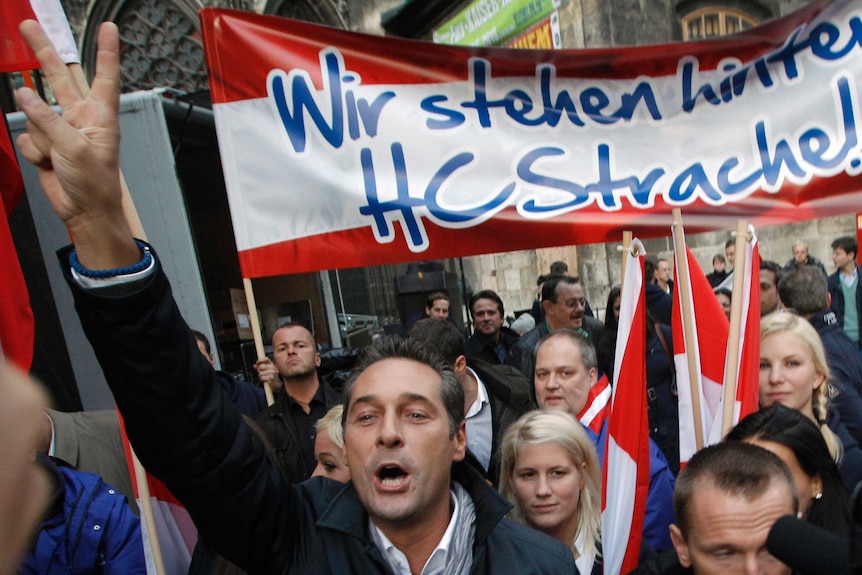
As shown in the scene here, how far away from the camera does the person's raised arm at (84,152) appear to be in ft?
3.33

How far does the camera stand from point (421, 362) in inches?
63.6

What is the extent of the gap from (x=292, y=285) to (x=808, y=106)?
5.07 metres

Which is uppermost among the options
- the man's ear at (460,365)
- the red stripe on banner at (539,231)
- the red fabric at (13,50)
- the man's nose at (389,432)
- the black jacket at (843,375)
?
the red fabric at (13,50)

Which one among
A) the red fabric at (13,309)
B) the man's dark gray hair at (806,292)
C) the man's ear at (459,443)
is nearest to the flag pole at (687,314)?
the man's ear at (459,443)

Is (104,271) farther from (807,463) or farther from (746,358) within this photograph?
(746,358)

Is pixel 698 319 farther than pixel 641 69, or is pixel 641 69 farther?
pixel 641 69

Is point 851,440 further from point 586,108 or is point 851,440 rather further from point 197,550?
point 197,550

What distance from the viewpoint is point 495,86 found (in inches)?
121

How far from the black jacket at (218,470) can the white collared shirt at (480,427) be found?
131cm

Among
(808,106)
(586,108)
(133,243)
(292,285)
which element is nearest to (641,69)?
(586,108)

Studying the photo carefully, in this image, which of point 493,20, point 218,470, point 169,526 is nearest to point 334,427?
point 169,526

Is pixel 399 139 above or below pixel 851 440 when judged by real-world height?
above

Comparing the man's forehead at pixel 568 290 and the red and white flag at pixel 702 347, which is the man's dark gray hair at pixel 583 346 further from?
the man's forehead at pixel 568 290

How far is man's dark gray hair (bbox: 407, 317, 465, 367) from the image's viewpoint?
2.93 meters
